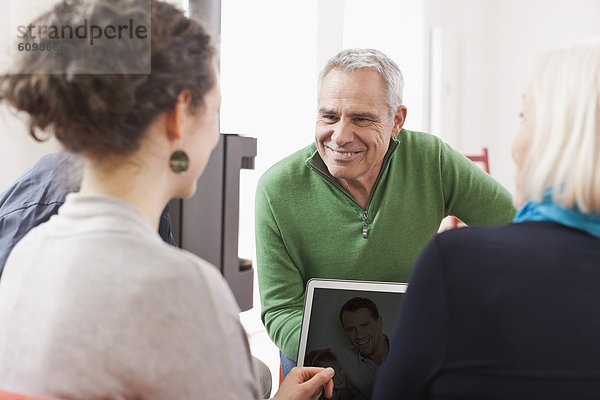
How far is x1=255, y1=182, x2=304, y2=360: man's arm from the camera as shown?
150 cm

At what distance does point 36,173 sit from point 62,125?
496mm

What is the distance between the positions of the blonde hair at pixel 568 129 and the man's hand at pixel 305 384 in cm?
53

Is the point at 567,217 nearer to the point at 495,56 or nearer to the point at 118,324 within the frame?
the point at 118,324

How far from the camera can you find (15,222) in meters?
1.09

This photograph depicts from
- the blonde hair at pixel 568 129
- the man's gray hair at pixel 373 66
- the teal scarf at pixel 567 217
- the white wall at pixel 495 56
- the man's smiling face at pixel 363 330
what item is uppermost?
the white wall at pixel 495 56

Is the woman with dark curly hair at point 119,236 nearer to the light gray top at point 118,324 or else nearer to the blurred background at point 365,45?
the light gray top at point 118,324

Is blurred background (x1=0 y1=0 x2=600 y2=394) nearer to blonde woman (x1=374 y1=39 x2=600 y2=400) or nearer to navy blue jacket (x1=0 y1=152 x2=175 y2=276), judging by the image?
navy blue jacket (x1=0 y1=152 x2=175 y2=276)

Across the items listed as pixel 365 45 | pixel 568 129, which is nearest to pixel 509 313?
pixel 568 129

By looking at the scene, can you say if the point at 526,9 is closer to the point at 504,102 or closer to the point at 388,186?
the point at 504,102

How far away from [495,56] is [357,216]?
3663mm

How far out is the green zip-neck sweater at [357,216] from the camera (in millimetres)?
1562

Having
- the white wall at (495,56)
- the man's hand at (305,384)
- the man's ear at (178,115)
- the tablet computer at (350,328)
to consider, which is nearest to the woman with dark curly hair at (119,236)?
the man's ear at (178,115)

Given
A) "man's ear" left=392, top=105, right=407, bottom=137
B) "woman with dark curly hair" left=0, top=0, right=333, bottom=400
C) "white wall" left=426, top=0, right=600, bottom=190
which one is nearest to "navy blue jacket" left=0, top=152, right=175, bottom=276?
"woman with dark curly hair" left=0, top=0, right=333, bottom=400

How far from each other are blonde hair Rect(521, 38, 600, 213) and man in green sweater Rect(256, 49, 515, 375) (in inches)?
32.4
